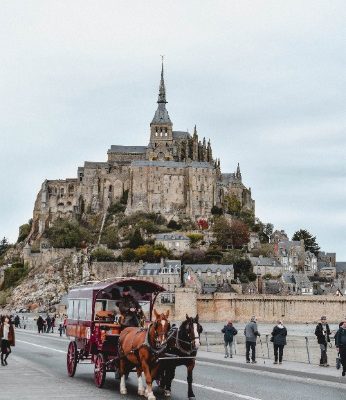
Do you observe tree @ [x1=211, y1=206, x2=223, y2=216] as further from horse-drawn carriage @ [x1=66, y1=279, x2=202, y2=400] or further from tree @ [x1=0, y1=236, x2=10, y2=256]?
horse-drawn carriage @ [x1=66, y1=279, x2=202, y2=400]

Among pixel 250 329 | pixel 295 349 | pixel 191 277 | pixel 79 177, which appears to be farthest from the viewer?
pixel 79 177

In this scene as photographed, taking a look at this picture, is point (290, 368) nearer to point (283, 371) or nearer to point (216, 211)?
point (283, 371)

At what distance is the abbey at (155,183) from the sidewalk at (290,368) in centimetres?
8044

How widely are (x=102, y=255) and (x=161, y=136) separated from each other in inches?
1078

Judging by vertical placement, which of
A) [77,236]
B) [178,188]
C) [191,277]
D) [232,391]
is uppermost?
[178,188]

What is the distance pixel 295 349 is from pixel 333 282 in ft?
264

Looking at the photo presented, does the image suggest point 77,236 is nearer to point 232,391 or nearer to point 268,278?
point 268,278

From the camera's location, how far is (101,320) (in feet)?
50.9

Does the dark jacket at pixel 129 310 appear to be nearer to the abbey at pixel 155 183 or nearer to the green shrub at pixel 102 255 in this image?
the green shrub at pixel 102 255

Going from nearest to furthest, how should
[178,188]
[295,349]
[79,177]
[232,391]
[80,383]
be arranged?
1. [232,391]
2. [80,383]
3. [295,349]
4. [178,188]
5. [79,177]

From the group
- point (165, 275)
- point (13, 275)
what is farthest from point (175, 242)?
point (13, 275)

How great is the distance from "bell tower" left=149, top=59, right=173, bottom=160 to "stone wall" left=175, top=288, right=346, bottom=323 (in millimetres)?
34637

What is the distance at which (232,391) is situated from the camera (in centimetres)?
1372

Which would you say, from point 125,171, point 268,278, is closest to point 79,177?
point 125,171
